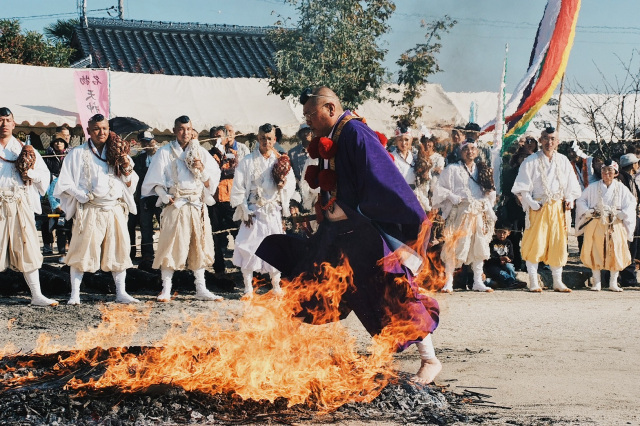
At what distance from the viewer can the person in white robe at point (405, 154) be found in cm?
989

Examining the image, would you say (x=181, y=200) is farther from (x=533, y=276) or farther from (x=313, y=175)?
(x=533, y=276)

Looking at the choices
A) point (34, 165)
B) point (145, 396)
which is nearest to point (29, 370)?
point (145, 396)

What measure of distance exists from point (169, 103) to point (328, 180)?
35.9ft

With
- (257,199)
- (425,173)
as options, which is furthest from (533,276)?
(257,199)

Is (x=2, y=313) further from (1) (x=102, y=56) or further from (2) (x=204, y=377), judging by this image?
(1) (x=102, y=56)

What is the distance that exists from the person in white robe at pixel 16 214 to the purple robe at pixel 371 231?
4154 mm

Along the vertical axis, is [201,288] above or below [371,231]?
below

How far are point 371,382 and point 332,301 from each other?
59 centimetres

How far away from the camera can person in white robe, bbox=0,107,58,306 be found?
793cm

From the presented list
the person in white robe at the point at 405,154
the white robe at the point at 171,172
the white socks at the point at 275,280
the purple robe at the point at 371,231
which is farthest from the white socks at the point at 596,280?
the purple robe at the point at 371,231

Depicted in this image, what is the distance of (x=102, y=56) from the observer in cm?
1973

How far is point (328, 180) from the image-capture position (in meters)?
4.95

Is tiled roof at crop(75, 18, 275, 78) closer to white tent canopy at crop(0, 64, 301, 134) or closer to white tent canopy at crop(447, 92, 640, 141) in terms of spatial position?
white tent canopy at crop(0, 64, 301, 134)

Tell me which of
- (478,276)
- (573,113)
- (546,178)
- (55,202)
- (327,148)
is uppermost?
(573,113)
